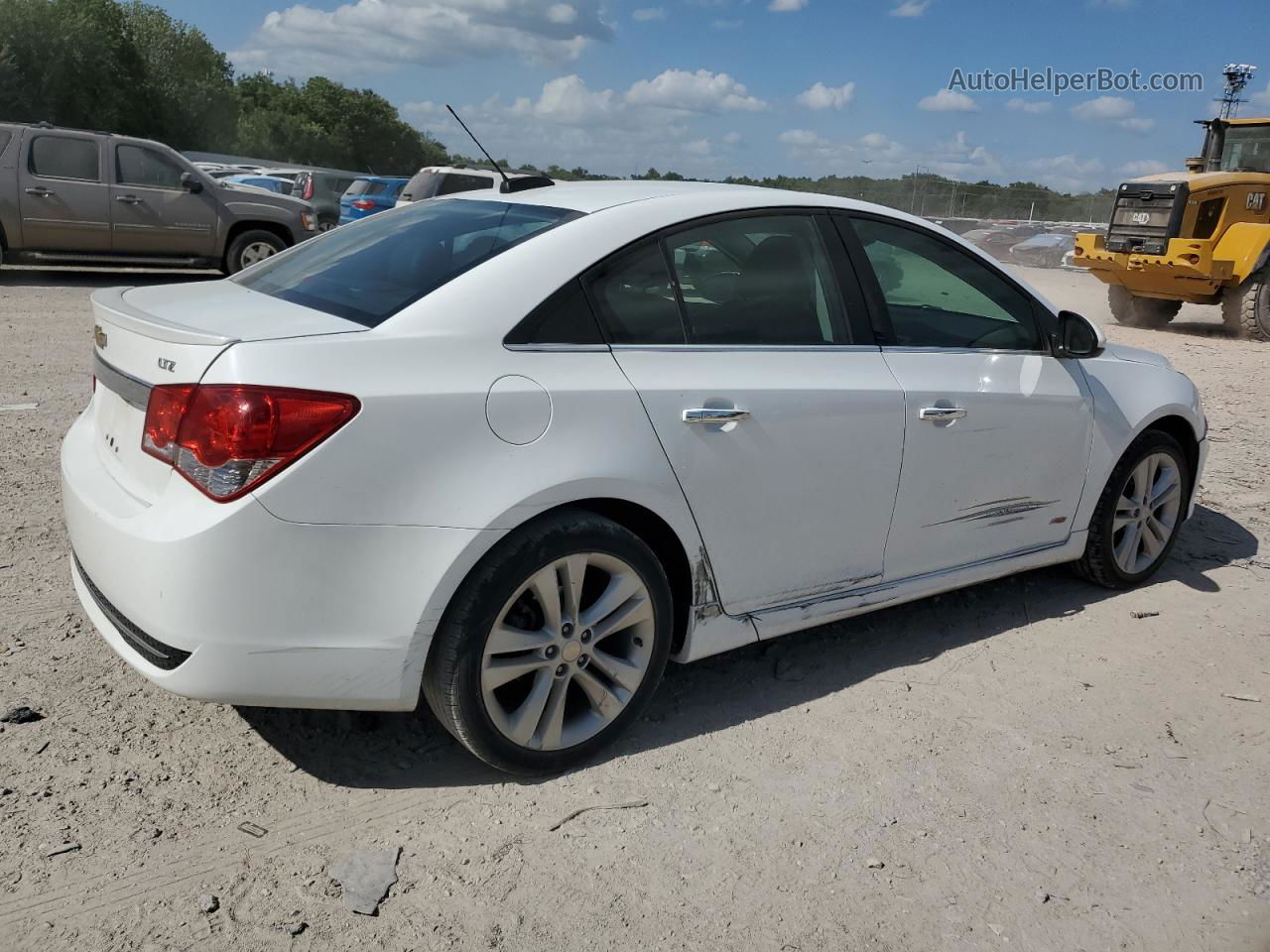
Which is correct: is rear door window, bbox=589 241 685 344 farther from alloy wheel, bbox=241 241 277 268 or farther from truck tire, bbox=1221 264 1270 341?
truck tire, bbox=1221 264 1270 341

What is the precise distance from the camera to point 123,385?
114 inches

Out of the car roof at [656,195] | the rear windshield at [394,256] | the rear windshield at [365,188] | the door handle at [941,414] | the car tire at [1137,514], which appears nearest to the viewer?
the rear windshield at [394,256]

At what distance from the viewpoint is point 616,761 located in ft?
10.5

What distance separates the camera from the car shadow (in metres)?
3.12

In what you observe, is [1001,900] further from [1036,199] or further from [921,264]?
[1036,199]

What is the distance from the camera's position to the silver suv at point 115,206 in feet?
42.6

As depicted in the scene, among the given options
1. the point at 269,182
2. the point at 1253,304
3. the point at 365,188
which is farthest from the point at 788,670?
the point at 269,182

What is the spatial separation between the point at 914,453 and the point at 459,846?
1.95m

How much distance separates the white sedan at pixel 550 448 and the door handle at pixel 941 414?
16 millimetres

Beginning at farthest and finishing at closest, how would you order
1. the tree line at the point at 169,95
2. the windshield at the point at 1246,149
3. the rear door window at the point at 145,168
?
the tree line at the point at 169,95
the windshield at the point at 1246,149
the rear door window at the point at 145,168

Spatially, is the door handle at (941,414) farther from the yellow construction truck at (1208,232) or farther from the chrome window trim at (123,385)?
the yellow construction truck at (1208,232)

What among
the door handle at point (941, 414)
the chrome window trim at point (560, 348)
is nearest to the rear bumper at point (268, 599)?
the chrome window trim at point (560, 348)

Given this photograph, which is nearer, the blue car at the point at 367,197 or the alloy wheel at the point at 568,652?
the alloy wheel at the point at 568,652

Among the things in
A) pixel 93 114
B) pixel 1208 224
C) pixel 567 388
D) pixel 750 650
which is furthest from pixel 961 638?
pixel 93 114
